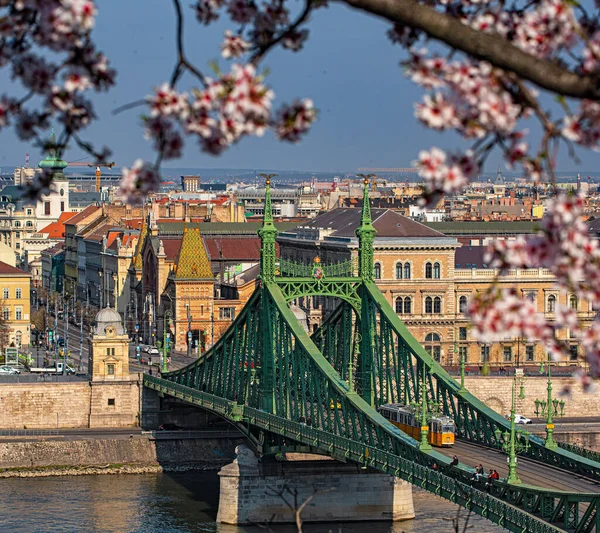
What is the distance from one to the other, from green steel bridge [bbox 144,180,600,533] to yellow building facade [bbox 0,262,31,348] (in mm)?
34628

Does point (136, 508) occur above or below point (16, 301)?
below

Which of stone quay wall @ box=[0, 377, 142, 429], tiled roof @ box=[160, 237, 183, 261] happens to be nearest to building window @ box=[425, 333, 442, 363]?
stone quay wall @ box=[0, 377, 142, 429]

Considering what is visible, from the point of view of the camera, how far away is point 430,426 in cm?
5722

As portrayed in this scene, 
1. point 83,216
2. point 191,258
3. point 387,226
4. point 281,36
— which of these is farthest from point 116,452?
point 83,216

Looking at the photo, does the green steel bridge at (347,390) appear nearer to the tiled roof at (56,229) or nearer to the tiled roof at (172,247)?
the tiled roof at (172,247)

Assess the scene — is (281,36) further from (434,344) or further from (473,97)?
(434,344)

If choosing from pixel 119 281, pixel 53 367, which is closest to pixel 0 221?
pixel 119 281

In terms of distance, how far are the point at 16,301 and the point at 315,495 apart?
5156 centimetres

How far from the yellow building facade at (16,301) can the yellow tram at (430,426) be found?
2199 inches

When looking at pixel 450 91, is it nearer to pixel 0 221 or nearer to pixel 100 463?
pixel 100 463

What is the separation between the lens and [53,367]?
95.8 meters

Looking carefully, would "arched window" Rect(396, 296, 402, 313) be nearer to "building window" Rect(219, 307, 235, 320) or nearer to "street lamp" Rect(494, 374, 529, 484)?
"building window" Rect(219, 307, 235, 320)

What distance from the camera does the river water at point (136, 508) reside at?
61.9 meters

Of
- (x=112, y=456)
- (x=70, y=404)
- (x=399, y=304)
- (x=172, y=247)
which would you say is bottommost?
(x=112, y=456)
